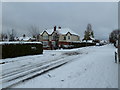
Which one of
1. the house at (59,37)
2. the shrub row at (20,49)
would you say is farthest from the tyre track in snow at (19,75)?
the house at (59,37)

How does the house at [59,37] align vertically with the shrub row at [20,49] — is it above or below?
above

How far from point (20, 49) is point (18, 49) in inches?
17.6

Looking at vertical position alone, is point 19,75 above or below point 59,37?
below

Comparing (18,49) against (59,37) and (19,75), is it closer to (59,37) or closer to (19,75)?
(19,75)

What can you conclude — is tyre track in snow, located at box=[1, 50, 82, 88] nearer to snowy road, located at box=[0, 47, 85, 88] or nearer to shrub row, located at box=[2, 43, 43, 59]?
snowy road, located at box=[0, 47, 85, 88]

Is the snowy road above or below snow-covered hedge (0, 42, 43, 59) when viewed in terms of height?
below

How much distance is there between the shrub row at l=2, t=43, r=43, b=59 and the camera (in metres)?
15.9

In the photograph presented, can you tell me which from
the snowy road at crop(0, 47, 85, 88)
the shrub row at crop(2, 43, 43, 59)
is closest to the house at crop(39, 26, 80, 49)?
the shrub row at crop(2, 43, 43, 59)

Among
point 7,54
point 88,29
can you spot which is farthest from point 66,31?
point 7,54

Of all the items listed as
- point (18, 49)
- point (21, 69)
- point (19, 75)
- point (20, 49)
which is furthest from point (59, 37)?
point (19, 75)

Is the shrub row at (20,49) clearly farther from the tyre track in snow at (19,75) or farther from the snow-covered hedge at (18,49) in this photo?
the tyre track in snow at (19,75)

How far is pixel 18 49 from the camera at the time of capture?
17.9 m

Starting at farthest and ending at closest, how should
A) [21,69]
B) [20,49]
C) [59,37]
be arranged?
[59,37] < [20,49] < [21,69]

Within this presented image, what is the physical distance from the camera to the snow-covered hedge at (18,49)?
15.9m
